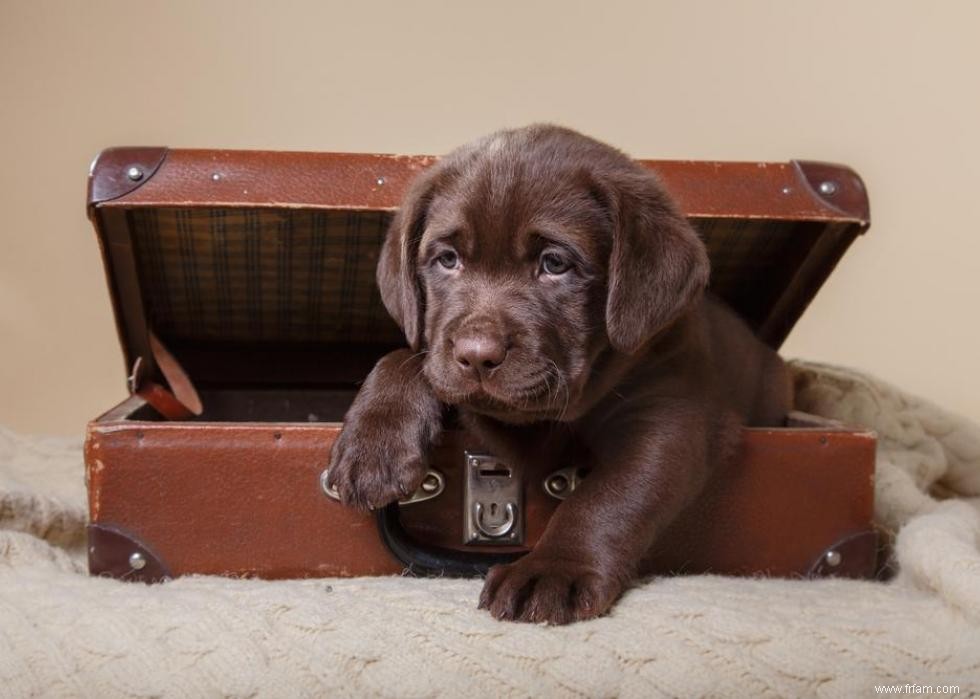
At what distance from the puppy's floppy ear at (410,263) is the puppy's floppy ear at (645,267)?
363mm

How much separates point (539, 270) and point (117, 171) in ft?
3.09

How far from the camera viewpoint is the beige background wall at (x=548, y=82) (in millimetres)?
3980

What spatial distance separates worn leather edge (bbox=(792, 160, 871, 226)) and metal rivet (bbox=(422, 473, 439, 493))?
3.48 ft

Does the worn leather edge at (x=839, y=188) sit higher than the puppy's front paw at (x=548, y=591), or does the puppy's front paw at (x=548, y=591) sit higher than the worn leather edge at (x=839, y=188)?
the worn leather edge at (x=839, y=188)

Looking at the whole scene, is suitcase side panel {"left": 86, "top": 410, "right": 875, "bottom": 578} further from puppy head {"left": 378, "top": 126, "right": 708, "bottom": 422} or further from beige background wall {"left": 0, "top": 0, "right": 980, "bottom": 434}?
beige background wall {"left": 0, "top": 0, "right": 980, "bottom": 434}

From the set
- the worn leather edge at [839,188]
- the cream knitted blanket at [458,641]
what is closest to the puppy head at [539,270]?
the cream knitted blanket at [458,641]

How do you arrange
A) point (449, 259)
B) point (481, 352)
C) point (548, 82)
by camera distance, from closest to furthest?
1. point (481, 352)
2. point (449, 259)
3. point (548, 82)

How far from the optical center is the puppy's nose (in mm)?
1979

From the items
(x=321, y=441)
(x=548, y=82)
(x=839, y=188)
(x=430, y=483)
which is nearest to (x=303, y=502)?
(x=321, y=441)

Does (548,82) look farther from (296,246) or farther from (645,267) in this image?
(645,267)

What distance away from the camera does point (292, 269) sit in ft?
9.43

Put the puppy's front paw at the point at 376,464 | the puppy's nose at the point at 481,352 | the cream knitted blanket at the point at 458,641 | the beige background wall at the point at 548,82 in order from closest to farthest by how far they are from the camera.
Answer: the cream knitted blanket at the point at 458,641 < the puppy's nose at the point at 481,352 < the puppy's front paw at the point at 376,464 < the beige background wall at the point at 548,82

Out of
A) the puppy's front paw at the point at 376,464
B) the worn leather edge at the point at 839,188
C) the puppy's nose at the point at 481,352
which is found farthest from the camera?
the worn leather edge at the point at 839,188

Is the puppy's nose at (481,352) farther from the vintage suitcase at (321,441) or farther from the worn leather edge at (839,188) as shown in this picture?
the worn leather edge at (839,188)
